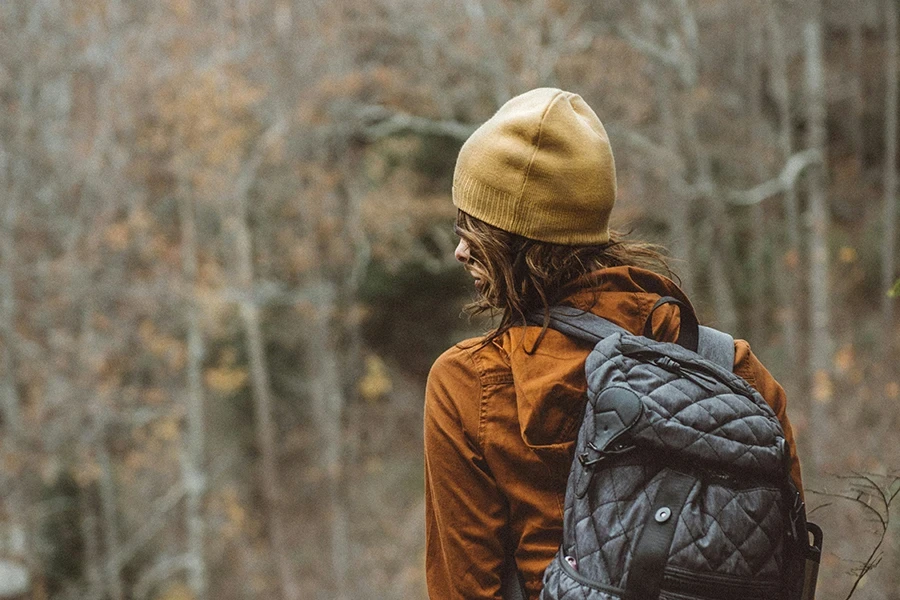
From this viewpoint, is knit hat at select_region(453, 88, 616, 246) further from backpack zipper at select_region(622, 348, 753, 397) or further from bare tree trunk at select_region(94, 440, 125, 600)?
bare tree trunk at select_region(94, 440, 125, 600)

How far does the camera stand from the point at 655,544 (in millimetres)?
1425

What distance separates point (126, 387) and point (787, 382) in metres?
11.9

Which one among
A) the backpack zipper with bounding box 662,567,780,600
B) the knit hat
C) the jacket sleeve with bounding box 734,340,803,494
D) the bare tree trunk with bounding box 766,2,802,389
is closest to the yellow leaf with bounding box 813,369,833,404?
the bare tree trunk with bounding box 766,2,802,389

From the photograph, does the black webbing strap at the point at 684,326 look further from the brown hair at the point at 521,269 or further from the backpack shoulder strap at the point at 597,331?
the brown hair at the point at 521,269

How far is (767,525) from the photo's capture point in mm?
1454

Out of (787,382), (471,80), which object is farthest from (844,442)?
(471,80)

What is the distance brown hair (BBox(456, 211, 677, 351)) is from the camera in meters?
1.68

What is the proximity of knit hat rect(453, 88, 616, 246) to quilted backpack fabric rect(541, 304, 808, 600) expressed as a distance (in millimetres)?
271

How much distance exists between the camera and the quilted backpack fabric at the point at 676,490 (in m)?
1.42

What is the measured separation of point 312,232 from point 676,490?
19067mm

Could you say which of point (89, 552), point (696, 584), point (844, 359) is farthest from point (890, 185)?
point (696, 584)

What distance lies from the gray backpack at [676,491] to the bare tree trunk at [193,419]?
677 inches

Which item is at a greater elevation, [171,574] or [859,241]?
[859,241]

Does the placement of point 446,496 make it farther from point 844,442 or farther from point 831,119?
point 831,119
